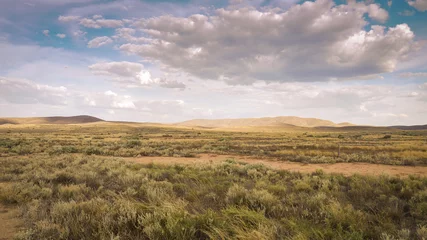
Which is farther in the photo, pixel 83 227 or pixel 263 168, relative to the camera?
pixel 263 168

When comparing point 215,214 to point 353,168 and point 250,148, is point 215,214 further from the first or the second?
point 250,148

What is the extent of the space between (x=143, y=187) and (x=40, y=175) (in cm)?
553

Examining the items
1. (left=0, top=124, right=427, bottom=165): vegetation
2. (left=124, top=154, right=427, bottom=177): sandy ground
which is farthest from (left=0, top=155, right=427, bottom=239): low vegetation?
(left=0, top=124, right=427, bottom=165): vegetation

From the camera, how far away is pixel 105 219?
4.81m

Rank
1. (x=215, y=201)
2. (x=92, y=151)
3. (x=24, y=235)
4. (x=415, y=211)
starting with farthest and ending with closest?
(x=92, y=151), (x=215, y=201), (x=415, y=211), (x=24, y=235)

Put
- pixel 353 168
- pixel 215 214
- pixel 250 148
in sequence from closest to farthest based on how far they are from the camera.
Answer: pixel 215 214
pixel 353 168
pixel 250 148

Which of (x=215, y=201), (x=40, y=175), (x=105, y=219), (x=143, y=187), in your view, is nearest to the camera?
(x=105, y=219)

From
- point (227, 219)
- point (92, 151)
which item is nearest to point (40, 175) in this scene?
point (227, 219)

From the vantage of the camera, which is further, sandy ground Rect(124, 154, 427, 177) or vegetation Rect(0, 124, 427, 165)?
vegetation Rect(0, 124, 427, 165)

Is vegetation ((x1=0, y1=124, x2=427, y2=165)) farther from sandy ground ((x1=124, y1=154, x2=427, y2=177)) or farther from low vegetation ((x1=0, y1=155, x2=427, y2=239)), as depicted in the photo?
low vegetation ((x1=0, y1=155, x2=427, y2=239))

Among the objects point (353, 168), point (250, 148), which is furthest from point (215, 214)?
point (250, 148)

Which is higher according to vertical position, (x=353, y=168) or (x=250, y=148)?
(x=353, y=168)

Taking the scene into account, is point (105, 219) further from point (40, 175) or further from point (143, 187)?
point (40, 175)

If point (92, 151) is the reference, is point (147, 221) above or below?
above
